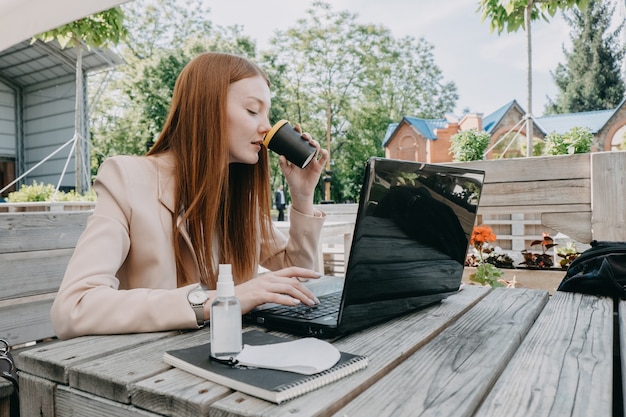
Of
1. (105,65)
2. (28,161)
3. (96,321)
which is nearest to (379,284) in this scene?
(96,321)

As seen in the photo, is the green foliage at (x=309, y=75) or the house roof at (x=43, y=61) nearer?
the house roof at (x=43, y=61)

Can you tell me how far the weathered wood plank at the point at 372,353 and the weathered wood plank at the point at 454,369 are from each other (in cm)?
1

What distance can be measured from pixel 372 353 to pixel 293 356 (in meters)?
0.17

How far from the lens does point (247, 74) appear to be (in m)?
1.52

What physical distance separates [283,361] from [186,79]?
1056mm

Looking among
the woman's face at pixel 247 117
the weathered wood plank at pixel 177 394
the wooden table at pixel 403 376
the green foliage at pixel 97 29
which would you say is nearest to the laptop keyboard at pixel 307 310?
the wooden table at pixel 403 376

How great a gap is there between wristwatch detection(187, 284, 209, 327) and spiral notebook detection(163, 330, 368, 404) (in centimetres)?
18

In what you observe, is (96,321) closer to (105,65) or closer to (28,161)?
(105,65)

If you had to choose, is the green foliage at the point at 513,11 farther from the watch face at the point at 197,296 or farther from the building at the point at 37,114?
the building at the point at 37,114

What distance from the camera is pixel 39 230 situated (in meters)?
1.93

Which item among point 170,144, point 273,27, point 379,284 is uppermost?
point 273,27

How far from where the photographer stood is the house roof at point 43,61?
13.6m

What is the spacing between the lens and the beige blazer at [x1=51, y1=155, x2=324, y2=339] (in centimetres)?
102

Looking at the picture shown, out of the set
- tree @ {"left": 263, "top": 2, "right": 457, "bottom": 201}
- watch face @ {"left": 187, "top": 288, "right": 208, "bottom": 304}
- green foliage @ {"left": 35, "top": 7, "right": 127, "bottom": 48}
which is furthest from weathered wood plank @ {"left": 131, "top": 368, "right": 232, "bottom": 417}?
tree @ {"left": 263, "top": 2, "right": 457, "bottom": 201}
